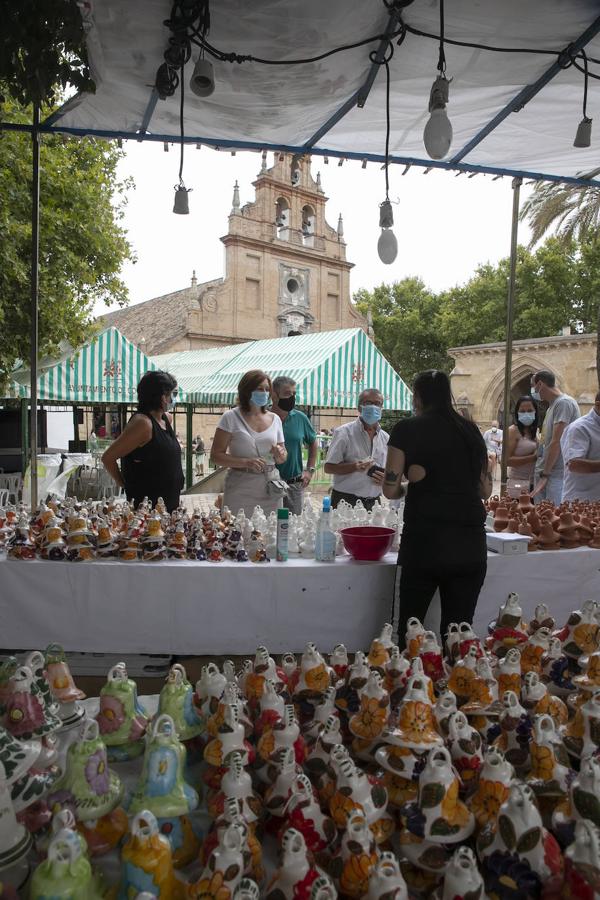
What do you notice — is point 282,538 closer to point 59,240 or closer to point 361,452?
point 361,452

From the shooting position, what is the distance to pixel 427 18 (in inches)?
109

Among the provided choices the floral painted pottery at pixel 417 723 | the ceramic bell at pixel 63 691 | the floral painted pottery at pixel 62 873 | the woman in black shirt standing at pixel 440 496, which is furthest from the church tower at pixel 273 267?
the floral painted pottery at pixel 62 873

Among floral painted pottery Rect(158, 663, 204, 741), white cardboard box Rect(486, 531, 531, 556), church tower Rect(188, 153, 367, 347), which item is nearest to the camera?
floral painted pottery Rect(158, 663, 204, 741)

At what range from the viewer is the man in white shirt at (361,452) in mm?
4191

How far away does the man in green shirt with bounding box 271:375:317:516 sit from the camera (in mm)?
4332

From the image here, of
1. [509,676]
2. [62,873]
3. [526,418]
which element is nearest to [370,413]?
[526,418]

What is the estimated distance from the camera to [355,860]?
3.27 feet

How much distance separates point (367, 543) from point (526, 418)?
237 centimetres

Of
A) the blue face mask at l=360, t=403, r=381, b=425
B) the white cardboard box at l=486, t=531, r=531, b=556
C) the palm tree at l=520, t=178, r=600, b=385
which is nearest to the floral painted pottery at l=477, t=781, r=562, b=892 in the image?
the white cardboard box at l=486, t=531, r=531, b=556

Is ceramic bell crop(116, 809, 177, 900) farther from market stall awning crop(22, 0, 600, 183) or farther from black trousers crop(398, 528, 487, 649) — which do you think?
market stall awning crop(22, 0, 600, 183)

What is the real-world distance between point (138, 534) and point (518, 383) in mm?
25598

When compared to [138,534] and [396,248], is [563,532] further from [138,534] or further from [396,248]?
[138,534]

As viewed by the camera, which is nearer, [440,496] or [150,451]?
[440,496]

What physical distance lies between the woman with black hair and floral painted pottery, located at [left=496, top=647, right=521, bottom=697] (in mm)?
2309
